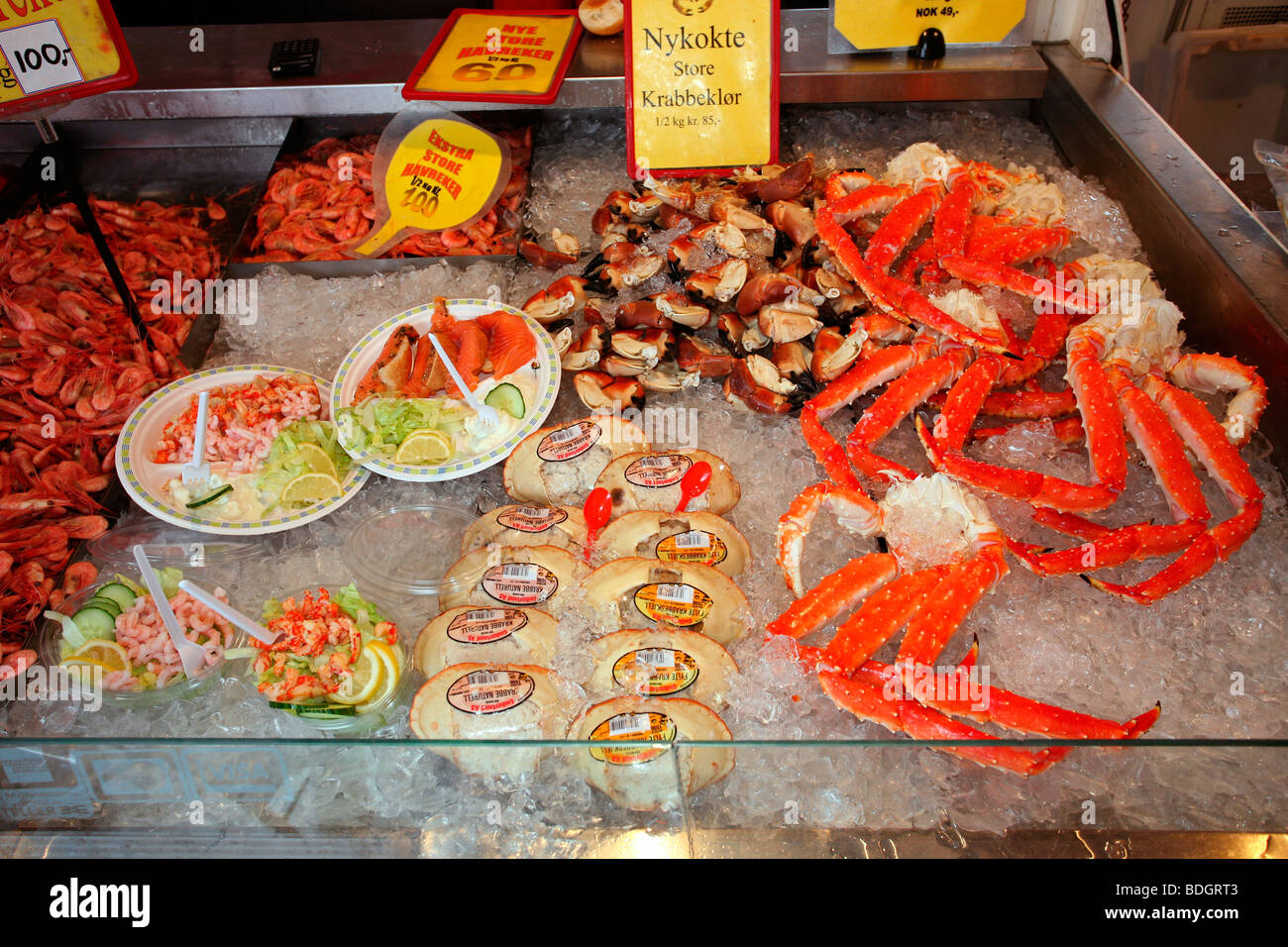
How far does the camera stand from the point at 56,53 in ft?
6.98

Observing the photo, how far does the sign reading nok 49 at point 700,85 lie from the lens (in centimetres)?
262

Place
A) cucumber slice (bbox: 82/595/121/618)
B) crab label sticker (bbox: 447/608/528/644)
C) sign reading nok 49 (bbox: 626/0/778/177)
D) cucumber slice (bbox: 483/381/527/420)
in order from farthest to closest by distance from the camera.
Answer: sign reading nok 49 (bbox: 626/0/778/177) → cucumber slice (bbox: 483/381/527/420) → cucumber slice (bbox: 82/595/121/618) → crab label sticker (bbox: 447/608/528/644)

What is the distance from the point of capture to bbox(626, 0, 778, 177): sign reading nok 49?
2617 mm

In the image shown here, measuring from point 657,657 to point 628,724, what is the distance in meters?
0.16

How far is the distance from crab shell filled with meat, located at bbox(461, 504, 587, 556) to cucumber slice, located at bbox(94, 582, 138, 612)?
2.53 feet

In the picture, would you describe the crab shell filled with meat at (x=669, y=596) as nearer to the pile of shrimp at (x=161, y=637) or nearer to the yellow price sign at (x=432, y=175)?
the pile of shrimp at (x=161, y=637)

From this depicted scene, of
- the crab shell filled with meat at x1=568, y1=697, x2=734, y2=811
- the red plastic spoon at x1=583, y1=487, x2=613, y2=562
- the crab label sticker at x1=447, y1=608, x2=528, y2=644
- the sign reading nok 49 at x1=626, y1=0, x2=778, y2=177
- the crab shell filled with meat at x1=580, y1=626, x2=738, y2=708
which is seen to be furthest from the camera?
the sign reading nok 49 at x1=626, y1=0, x2=778, y2=177

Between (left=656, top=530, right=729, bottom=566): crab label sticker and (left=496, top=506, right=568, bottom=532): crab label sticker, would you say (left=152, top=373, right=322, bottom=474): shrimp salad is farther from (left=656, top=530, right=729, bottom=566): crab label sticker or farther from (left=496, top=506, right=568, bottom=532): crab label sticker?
(left=656, top=530, right=729, bottom=566): crab label sticker

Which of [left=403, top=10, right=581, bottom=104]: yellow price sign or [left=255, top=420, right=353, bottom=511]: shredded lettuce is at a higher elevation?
[left=403, top=10, right=581, bottom=104]: yellow price sign

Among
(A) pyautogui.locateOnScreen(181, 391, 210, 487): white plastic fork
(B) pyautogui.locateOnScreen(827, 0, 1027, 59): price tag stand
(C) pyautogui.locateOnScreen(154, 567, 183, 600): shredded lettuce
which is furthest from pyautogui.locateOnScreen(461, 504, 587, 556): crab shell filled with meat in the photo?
(B) pyautogui.locateOnScreen(827, 0, 1027, 59): price tag stand

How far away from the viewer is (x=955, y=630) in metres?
1.84

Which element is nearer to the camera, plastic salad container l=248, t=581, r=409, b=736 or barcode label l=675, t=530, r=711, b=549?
plastic salad container l=248, t=581, r=409, b=736

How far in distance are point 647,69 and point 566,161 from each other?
→ 0.64m

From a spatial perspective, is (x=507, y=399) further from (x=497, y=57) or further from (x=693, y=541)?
(x=497, y=57)
